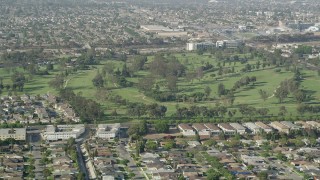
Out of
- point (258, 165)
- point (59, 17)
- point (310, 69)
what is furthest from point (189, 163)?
point (59, 17)

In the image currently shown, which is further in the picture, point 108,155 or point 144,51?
point 144,51

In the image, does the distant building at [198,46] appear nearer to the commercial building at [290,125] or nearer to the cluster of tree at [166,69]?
the cluster of tree at [166,69]

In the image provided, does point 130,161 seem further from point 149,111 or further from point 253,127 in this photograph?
point 253,127


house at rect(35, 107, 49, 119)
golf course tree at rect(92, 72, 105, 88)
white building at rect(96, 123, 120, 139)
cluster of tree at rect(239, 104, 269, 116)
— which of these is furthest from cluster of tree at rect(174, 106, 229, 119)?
golf course tree at rect(92, 72, 105, 88)

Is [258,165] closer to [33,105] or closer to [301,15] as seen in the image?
[33,105]

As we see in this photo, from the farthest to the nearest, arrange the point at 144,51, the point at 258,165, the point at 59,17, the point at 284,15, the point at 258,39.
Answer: the point at 284,15
the point at 59,17
the point at 258,39
the point at 144,51
the point at 258,165

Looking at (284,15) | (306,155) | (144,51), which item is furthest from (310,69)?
(284,15)

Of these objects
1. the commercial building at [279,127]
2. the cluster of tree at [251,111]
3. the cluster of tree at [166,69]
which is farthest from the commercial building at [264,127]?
the cluster of tree at [166,69]

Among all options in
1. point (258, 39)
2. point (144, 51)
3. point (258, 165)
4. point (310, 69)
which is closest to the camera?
point (258, 165)
